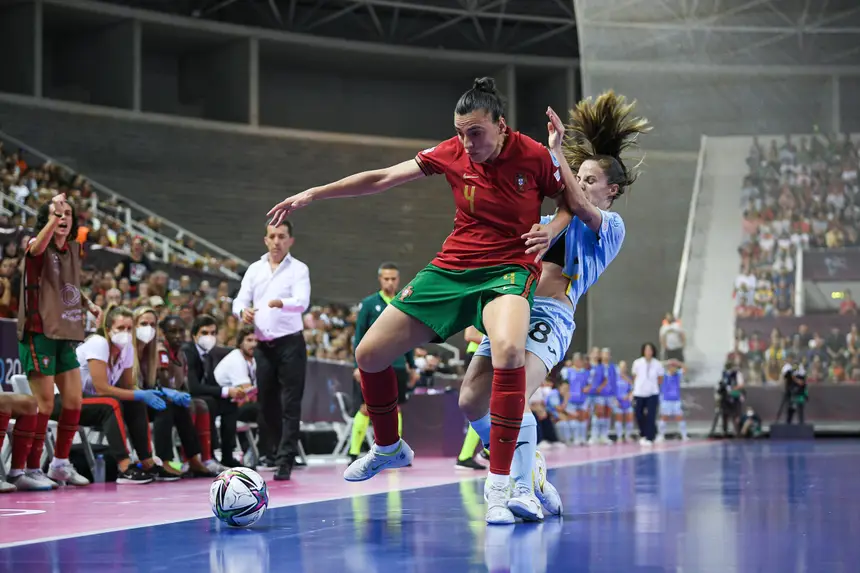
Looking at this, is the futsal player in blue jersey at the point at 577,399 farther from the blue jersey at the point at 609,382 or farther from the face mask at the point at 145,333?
the face mask at the point at 145,333

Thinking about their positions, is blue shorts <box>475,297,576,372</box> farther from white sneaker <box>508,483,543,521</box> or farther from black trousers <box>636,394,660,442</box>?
black trousers <box>636,394,660,442</box>

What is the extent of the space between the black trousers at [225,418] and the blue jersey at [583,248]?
4.69 m

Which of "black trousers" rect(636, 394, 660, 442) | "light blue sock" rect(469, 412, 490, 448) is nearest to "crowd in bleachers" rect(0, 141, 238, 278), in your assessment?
"black trousers" rect(636, 394, 660, 442)

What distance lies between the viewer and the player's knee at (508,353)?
4.23m

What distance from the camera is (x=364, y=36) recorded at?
104 feet

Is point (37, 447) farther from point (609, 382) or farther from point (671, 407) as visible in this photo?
point (671, 407)

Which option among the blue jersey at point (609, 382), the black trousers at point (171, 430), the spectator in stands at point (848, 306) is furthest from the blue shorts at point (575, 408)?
the black trousers at point (171, 430)

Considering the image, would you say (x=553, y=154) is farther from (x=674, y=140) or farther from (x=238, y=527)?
(x=674, y=140)

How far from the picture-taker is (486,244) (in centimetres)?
449

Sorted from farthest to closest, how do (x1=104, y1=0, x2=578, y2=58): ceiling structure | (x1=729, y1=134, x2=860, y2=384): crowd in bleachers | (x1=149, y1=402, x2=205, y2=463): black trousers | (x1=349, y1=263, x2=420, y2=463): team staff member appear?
(x1=104, y1=0, x2=578, y2=58): ceiling structure → (x1=729, y1=134, x2=860, y2=384): crowd in bleachers → (x1=349, y1=263, x2=420, y2=463): team staff member → (x1=149, y1=402, x2=205, y2=463): black trousers

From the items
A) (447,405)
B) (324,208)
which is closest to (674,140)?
(324,208)

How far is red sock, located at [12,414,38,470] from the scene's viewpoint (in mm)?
6957

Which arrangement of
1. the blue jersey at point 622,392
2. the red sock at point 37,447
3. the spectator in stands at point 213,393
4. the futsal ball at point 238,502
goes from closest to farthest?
the futsal ball at point 238,502 → the red sock at point 37,447 → the spectator in stands at point 213,393 → the blue jersey at point 622,392

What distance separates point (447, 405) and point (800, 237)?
12.3 meters
